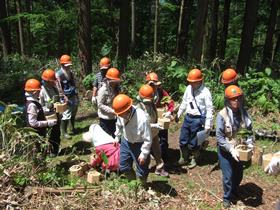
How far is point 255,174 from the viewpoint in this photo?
7.40 m

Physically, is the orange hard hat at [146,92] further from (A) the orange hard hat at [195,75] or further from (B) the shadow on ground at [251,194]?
(B) the shadow on ground at [251,194]

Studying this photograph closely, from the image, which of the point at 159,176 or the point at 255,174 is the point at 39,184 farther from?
the point at 255,174

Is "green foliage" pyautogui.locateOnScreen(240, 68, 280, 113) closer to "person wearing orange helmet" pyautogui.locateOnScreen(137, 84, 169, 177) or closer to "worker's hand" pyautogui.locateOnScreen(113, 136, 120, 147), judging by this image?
"person wearing orange helmet" pyautogui.locateOnScreen(137, 84, 169, 177)

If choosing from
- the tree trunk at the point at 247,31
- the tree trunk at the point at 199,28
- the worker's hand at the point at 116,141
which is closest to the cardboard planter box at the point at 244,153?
the worker's hand at the point at 116,141

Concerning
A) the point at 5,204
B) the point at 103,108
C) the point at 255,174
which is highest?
the point at 103,108

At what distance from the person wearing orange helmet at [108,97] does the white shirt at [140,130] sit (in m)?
1.61

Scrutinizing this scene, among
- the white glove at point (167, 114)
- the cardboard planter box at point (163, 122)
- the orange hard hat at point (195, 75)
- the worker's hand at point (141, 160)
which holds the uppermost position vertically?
the orange hard hat at point (195, 75)

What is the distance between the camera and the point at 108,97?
24.7ft

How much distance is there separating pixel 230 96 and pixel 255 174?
2481mm

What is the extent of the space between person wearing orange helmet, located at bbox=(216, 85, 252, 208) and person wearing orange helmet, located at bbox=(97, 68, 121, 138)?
7.41ft

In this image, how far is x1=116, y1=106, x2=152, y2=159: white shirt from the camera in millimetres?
5664

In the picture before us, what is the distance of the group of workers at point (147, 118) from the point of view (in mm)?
5719

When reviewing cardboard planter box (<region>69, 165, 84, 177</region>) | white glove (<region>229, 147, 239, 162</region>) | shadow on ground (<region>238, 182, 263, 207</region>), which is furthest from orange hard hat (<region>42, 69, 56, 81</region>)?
shadow on ground (<region>238, 182, 263, 207</region>)

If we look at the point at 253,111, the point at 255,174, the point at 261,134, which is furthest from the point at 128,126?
the point at 253,111
